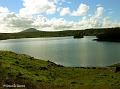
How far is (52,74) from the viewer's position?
3662 centimetres

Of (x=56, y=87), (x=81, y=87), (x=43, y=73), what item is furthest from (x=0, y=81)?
(x=43, y=73)

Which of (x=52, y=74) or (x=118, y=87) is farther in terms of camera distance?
(x=52, y=74)

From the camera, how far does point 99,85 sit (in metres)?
27.9

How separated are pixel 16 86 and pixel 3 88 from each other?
130 centimetres

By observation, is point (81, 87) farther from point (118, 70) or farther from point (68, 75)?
point (118, 70)

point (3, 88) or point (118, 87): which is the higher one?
point (3, 88)

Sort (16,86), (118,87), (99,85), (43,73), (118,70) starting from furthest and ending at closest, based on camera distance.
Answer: (118,70) → (43,73) → (99,85) → (118,87) → (16,86)

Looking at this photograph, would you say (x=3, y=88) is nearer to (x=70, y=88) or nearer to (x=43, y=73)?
(x=70, y=88)

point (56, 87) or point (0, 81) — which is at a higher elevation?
point (0, 81)

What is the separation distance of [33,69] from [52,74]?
3.51 m

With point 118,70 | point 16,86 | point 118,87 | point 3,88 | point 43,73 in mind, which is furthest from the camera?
point 118,70

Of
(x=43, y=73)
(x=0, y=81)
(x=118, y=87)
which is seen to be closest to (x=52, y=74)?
(x=43, y=73)

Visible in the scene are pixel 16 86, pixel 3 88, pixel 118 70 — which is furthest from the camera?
pixel 118 70

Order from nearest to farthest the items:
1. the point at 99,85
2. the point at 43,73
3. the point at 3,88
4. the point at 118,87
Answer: the point at 3,88
the point at 118,87
the point at 99,85
the point at 43,73
